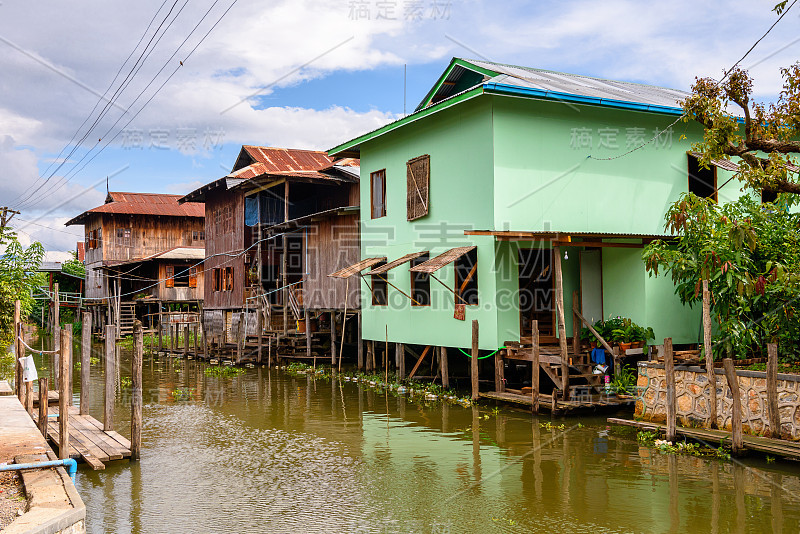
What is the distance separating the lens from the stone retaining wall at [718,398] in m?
10.2

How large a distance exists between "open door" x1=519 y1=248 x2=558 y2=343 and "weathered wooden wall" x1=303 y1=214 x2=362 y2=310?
643 cm

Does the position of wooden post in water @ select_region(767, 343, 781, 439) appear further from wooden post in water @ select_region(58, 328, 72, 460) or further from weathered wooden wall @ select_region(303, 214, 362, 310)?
weathered wooden wall @ select_region(303, 214, 362, 310)

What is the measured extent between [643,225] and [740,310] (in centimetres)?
452

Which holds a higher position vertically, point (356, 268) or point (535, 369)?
point (356, 268)

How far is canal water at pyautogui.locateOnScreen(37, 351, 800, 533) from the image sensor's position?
26.6 feet

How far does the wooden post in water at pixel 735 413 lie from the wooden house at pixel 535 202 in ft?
13.6

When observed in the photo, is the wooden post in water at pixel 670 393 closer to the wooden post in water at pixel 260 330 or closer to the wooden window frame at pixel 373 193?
the wooden window frame at pixel 373 193

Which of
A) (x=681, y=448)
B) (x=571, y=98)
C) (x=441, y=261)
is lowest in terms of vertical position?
(x=681, y=448)

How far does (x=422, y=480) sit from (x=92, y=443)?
18.8ft

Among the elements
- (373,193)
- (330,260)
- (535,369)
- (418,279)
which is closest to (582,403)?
(535,369)

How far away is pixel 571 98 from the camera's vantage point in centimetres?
1575

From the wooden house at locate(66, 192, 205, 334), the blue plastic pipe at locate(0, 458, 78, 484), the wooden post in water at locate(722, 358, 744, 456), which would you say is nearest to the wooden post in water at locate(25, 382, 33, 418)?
the blue plastic pipe at locate(0, 458, 78, 484)

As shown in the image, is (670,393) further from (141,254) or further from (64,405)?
(141,254)

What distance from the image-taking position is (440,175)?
17.8m
